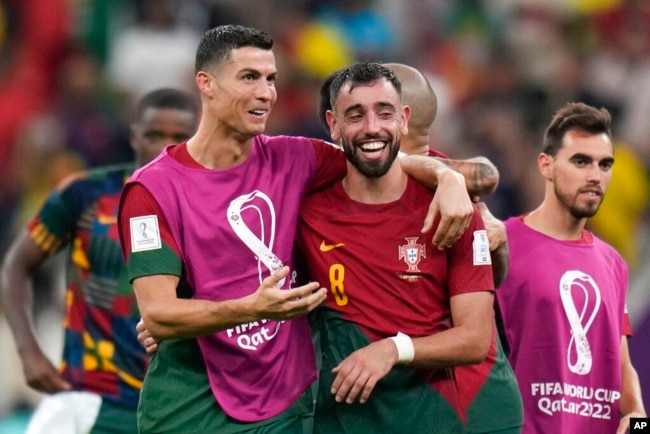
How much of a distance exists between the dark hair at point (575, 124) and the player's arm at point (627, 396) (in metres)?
1.03

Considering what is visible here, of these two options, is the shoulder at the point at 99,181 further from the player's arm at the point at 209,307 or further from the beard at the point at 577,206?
the beard at the point at 577,206

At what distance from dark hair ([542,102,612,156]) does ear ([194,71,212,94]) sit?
206 centimetres

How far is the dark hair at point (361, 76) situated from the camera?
5699 millimetres

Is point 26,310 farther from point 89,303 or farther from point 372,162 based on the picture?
point 372,162

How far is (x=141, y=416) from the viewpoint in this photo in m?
5.73

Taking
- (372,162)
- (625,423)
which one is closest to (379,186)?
(372,162)

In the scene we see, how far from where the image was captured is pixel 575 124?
7.03 metres

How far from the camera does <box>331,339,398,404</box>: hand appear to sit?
17.5ft

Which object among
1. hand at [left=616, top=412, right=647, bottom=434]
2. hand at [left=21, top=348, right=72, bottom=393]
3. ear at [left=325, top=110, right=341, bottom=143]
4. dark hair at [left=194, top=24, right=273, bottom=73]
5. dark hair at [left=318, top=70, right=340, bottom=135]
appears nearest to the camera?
dark hair at [left=194, top=24, right=273, bottom=73]

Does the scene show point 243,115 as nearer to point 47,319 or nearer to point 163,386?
point 163,386

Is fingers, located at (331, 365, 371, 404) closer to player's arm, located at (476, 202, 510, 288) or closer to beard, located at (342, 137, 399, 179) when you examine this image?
beard, located at (342, 137, 399, 179)

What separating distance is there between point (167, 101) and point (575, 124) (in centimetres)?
218

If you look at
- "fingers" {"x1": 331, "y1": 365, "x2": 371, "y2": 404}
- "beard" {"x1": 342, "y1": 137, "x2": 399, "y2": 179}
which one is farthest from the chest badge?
"fingers" {"x1": 331, "y1": 365, "x2": 371, "y2": 404}

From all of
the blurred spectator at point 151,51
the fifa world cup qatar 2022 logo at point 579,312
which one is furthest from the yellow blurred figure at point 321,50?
the fifa world cup qatar 2022 logo at point 579,312
